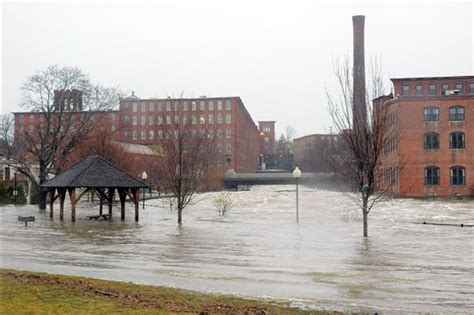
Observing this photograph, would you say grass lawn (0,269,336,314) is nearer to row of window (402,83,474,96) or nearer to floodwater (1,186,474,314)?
floodwater (1,186,474,314)

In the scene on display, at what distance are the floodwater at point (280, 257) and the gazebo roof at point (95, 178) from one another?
7.79 ft

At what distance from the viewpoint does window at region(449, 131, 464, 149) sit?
57125 mm

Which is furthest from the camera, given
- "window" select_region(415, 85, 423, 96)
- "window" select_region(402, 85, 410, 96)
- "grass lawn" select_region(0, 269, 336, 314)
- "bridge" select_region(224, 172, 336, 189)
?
"bridge" select_region(224, 172, 336, 189)

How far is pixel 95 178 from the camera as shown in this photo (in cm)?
3388

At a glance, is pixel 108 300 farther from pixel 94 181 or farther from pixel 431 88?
pixel 431 88

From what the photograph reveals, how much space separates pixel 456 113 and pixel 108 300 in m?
53.8

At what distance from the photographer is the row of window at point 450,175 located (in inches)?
2244

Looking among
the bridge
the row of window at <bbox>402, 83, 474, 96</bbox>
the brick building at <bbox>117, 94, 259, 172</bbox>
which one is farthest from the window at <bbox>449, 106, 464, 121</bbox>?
the brick building at <bbox>117, 94, 259, 172</bbox>

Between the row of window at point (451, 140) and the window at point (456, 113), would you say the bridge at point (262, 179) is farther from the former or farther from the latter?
the window at point (456, 113)

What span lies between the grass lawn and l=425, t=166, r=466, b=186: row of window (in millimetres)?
50099

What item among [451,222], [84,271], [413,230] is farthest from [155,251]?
[451,222]

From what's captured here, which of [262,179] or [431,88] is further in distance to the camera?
[262,179]

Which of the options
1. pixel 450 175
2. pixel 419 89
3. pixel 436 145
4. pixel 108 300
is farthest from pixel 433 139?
pixel 108 300

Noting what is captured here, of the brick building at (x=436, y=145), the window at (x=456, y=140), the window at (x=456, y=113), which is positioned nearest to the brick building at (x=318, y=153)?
the brick building at (x=436, y=145)
